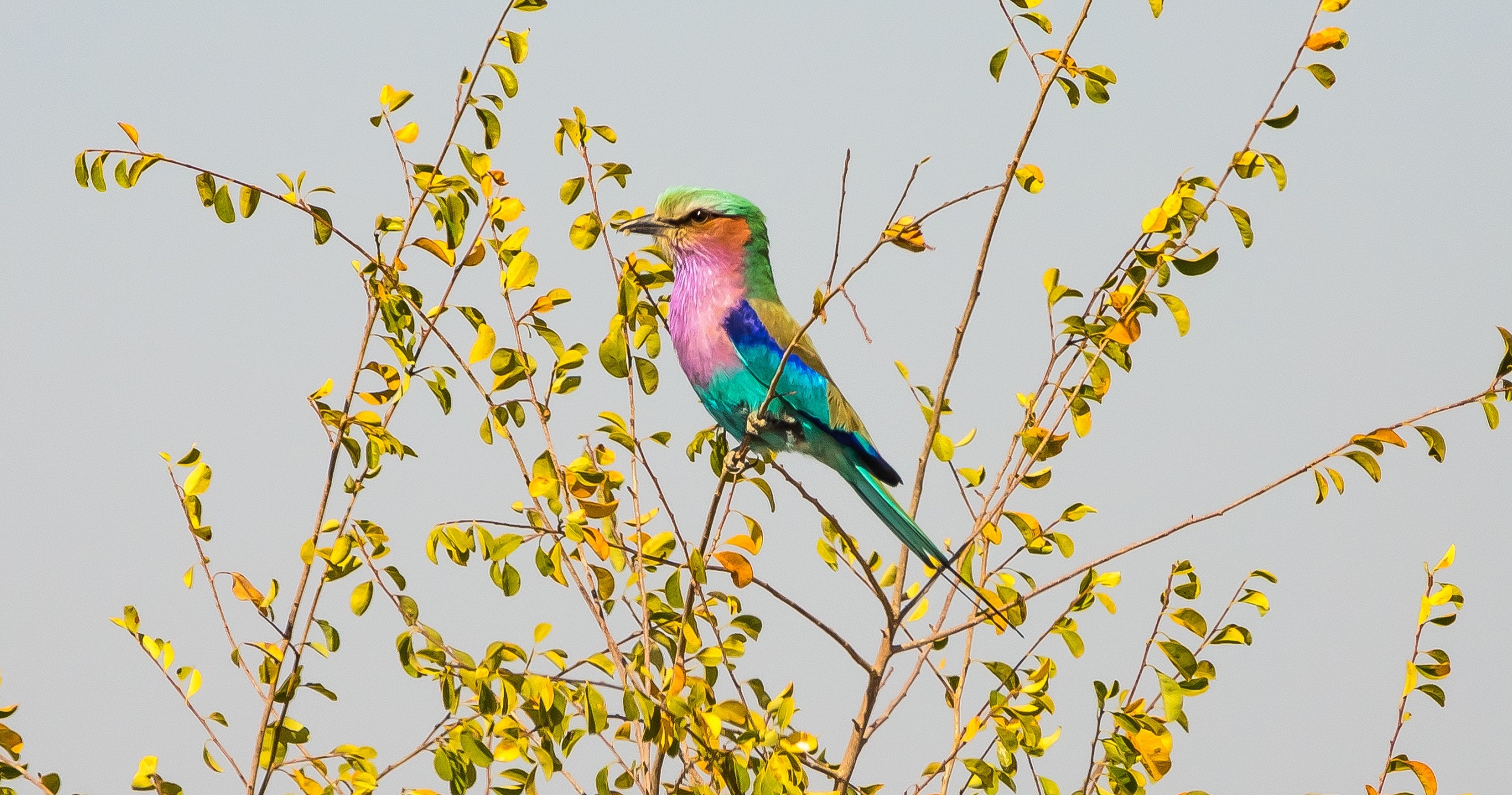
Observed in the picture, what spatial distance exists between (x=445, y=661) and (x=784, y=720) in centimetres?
69

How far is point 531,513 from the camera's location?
9.09ft

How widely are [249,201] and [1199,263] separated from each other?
209cm

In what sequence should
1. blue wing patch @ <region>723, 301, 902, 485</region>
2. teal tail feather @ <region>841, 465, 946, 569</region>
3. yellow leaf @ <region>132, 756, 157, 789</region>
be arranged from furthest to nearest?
blue wing patch @ <region>723, 301, 902, 485</region> < teal tail feather @ <region>841, 465, 946, 569</region> < yellow leaf @ <region>132, 756, 157, 789</region>

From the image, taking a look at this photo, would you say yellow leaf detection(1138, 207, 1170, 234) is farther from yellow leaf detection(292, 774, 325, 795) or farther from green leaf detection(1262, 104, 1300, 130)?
yellow leaf detection(292, 774, 325, 795)

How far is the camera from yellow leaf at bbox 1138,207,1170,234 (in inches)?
118

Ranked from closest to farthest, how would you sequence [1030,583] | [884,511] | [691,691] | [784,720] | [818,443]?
[691,691]
[784,720]
[1030,583]
[884,511]
[818,443]

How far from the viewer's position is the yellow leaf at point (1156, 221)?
3000mm

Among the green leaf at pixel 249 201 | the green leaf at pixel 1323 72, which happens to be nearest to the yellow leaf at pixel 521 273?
the green leaf at pixel 249 201

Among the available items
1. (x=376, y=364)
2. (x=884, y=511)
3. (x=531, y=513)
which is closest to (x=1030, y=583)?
(x=884, y=511)

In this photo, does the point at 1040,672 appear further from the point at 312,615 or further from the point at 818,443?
the point at 312,615

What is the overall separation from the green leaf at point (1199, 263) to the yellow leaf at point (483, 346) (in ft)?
4.96

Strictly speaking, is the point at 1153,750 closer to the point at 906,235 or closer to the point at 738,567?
the point at 738,567

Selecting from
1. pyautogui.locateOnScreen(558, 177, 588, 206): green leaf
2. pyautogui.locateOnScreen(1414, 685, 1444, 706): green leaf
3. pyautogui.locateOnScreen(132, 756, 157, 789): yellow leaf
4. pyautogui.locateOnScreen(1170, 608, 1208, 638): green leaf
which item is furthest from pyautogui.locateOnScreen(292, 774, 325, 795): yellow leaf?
pyautogui.locateOnScreen(1414, 685, 1444, 706): green leaf

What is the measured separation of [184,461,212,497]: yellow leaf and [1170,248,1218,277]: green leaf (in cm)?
215
